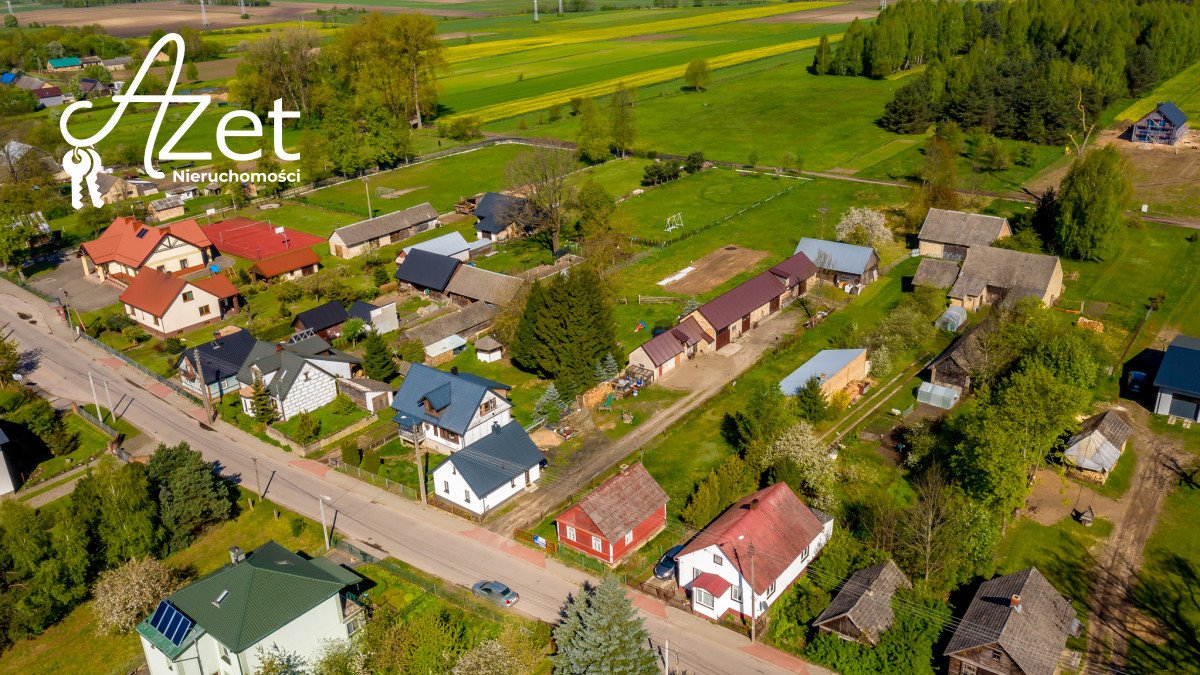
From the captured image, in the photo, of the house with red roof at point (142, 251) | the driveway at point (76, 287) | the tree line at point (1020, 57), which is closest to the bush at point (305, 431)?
the driveway at point (76, 287)

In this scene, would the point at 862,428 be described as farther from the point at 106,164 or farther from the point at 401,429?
the point at 106,164

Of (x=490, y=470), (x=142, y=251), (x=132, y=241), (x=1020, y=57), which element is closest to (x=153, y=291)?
(x=142, y=251)

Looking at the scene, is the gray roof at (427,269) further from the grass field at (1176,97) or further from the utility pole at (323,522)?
the grass field at (1176,97)

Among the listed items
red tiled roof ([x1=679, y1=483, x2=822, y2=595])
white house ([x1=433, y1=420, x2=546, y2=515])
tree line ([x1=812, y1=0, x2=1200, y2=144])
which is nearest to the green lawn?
white house ([x1=433, y1=420, x2=546, y2=515])

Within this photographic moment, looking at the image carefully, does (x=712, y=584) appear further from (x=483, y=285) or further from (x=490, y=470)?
(x=483, y=285)

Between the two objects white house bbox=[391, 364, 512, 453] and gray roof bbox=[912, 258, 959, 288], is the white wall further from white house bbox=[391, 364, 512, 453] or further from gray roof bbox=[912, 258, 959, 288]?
gray roof bbox=[912, 258, 959, 288]

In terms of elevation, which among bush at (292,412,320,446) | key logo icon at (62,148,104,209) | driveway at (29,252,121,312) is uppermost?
key logo icon at (62,148,104,209)

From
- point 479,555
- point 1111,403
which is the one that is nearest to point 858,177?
point 1111,403
